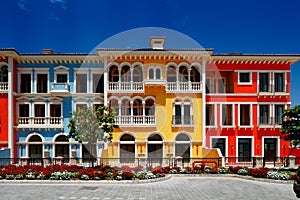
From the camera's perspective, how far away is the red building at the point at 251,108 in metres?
27.9

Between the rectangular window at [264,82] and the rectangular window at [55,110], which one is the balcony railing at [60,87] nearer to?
the rectangular window at [55,110]

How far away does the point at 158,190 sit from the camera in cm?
1443

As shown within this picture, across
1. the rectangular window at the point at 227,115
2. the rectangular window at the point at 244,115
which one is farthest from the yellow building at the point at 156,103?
the rectangular window at the point at 244,115

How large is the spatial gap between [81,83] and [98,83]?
1.91 meters

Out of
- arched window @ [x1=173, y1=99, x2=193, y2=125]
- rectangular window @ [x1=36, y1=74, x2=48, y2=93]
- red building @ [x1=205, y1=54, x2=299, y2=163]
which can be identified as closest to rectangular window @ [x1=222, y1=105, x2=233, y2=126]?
red building @ [x1=205, y1=54, x2=299, y2=163]

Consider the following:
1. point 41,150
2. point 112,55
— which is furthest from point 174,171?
point 41,150


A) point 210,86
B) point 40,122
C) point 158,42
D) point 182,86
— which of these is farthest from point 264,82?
point 40,122

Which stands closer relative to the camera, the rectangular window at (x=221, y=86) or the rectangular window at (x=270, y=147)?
the rectangular window at (x=270, y=147)

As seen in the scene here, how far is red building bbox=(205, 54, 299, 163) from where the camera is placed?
27906 millimetres

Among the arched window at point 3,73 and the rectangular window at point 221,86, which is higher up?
the arched window at point 3,73

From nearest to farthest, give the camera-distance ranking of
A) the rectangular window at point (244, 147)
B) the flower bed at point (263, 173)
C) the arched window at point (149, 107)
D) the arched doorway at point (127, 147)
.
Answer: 1. the flower bed at point (263, 173)
2. the arched doorway at point (127, 147)
3. the arched window at point (149, 107)
4. the rectangular window at point (244, 147)

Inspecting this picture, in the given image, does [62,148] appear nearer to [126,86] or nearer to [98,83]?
[98,83]

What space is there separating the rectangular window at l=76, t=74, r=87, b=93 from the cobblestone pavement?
541 inches

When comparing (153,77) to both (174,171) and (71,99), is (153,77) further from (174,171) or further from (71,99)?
(174,171)
